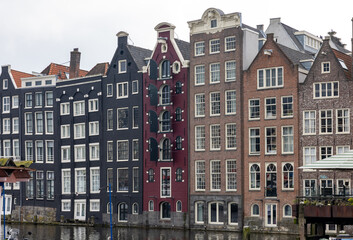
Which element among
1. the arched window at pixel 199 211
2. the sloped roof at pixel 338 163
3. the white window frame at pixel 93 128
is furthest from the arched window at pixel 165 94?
the sloped roof at pixel 338 163

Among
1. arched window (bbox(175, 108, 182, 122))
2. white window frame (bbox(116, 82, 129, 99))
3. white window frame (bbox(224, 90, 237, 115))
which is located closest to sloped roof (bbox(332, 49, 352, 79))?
white window frame (bbox(224, 90, 237, 115))

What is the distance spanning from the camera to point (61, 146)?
79.2 m

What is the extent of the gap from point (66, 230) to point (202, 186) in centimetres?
1369

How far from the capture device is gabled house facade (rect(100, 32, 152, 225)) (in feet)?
238

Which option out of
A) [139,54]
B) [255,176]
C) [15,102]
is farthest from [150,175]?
[15,102]

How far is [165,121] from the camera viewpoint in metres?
70.7

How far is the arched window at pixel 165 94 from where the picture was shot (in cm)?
7050

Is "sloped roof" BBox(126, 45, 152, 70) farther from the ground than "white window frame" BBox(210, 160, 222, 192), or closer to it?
farther from the ground

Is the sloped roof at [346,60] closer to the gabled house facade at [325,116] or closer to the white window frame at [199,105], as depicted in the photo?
the gabled house facade at [325,116]

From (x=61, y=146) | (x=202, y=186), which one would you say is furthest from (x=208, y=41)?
(x=61, y=146)

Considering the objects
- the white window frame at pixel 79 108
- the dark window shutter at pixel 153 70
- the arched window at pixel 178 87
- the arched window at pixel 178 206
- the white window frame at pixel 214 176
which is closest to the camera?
the white window frame at pixel 214 176

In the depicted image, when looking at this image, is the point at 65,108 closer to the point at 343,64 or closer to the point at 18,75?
the point at 18,75

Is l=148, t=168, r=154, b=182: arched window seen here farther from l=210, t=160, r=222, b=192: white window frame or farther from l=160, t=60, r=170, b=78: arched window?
l=160, t=60, r=170, b=78: arched window

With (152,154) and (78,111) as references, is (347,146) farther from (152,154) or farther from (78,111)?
(78,111)
